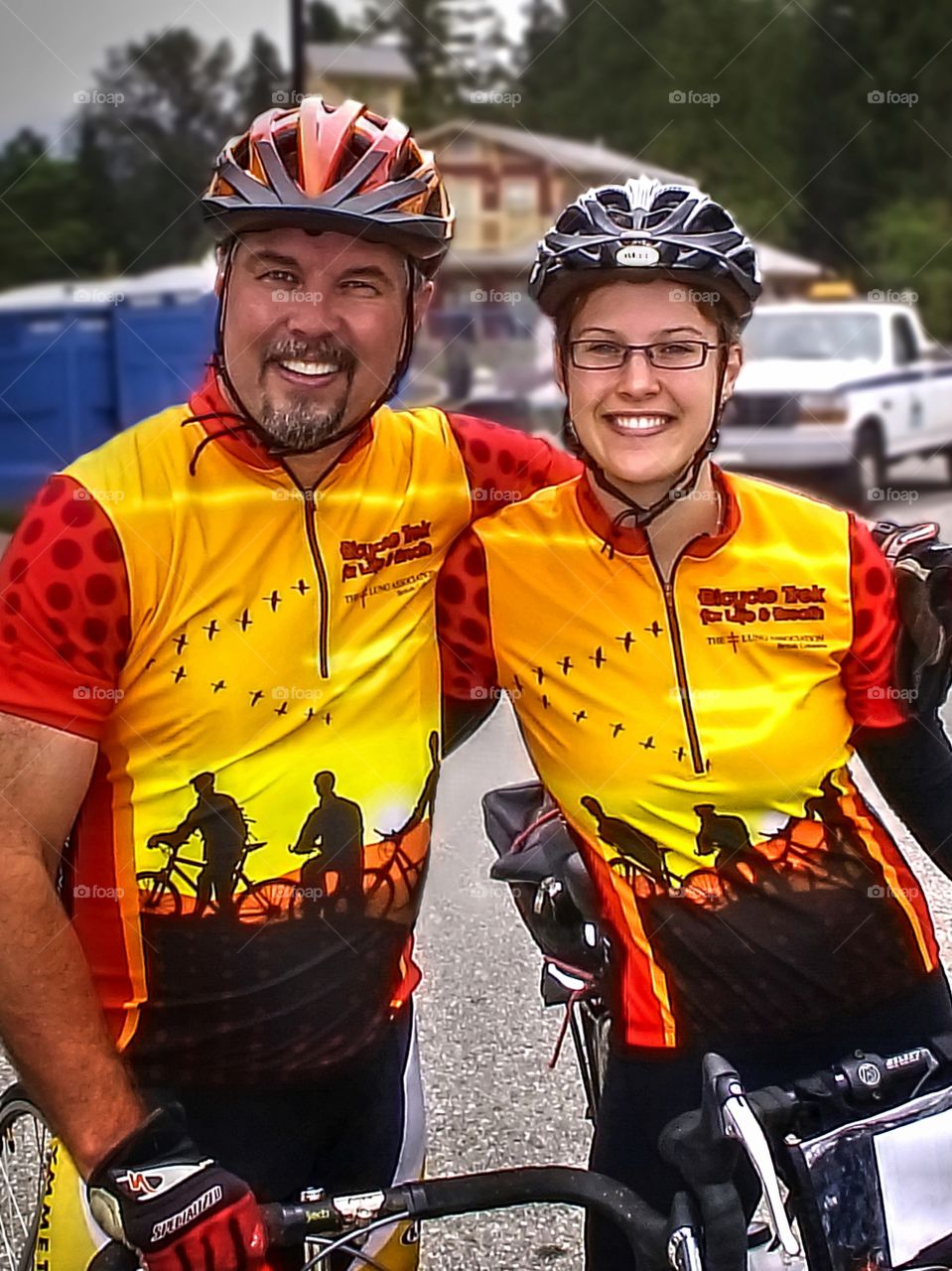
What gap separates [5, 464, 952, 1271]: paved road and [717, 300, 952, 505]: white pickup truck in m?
8.45

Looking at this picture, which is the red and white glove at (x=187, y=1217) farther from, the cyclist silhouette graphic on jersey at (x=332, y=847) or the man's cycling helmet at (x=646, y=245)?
the man's cycling helmet at (x=646, y=245)

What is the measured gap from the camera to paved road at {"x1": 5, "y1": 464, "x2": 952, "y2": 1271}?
336 centimetres

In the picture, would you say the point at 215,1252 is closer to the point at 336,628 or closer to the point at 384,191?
the point at 336,628

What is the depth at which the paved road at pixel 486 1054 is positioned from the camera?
3.36 meters

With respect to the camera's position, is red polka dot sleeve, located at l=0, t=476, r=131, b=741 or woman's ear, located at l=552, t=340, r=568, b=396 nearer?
red polka dot sleeve, located at l=0, t=476, r=131, b=741

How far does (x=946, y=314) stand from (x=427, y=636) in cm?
2835

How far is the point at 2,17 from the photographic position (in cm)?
1672

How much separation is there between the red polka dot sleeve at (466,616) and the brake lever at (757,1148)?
80cm

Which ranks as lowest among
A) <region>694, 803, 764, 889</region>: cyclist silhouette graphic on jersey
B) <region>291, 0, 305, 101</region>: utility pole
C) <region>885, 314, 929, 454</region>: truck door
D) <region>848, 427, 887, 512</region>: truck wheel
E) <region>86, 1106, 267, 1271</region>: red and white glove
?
<region>86, 1106, 267, 1271</region>: red and white glove

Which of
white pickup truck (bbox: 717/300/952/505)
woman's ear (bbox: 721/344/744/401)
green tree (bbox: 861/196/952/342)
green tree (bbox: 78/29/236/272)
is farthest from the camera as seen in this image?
green tree (bbox: 861/196/952/342)

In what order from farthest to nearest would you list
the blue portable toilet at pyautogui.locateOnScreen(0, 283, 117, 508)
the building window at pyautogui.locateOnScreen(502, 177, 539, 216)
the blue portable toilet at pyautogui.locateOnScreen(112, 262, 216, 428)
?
the building window at pyautogui.locateOnScreen(502, 177, 539, 216), the blue portable toilet at pyautogui.locateOnScreen(112, 262, 216, 428), the blue portable toilet at pyautogui.locateOnScreen(0, 283, 117, 508)

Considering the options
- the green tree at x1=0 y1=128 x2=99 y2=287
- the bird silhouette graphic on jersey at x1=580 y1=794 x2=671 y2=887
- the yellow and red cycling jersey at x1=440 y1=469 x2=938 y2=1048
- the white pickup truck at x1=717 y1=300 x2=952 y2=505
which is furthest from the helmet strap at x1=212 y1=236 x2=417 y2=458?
the green tree at x1=0 y1=128 x2=99 y2=287

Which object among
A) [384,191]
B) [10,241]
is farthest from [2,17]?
[384,191]

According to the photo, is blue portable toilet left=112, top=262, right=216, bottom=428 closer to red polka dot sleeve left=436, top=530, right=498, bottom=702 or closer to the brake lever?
red polka dot sleeve left=436, top=530, right=498, bottom=702
